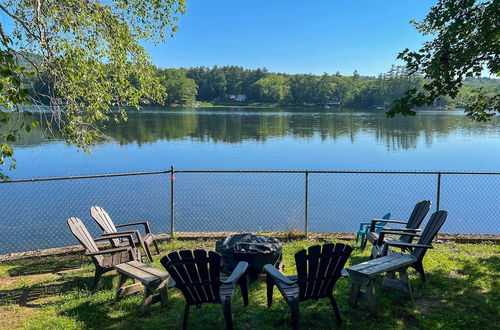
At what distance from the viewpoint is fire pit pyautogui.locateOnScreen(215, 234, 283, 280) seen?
17.4 feet

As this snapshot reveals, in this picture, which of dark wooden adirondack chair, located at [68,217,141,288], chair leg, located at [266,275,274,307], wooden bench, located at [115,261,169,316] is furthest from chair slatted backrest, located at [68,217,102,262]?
chair leg, located at [266,275,274,307]

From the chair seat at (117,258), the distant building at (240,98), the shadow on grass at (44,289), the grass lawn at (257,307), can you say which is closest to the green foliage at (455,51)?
the grass lawn at (257,307)

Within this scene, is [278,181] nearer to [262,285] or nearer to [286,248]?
[286,248]

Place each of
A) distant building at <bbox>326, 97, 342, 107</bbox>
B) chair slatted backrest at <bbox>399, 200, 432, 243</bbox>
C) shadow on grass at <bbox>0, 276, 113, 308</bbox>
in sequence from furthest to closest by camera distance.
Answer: distant building at <bbox>326, 97, 342, 107</bbox> → chair slatted backrest at <bbox>399, 200, 432, 243</bbox> → shadow on grass at <bbox>0, 276, 113, 308</bbox>

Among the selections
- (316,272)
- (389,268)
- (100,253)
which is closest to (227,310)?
(316,272)

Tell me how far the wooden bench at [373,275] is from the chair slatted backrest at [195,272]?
155 cm

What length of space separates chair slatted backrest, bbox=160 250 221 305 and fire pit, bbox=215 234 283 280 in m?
1.29

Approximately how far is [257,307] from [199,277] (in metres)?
1.05

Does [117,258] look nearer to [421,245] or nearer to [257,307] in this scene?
[257,307]

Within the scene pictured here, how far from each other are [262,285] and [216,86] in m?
156

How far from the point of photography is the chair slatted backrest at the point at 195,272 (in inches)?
154

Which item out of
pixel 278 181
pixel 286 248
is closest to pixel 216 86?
pixel 278 181

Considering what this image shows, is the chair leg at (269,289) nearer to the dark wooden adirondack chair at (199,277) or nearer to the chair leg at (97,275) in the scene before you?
the dark wooden adirondack chair at (199,277)

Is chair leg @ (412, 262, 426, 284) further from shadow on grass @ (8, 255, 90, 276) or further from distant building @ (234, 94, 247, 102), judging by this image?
distant building @ (234, 94, 247, 102)
